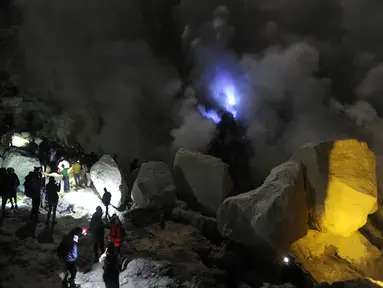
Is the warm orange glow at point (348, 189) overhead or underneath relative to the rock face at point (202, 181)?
underneath

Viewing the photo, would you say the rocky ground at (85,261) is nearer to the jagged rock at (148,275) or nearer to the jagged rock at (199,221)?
the jagged rock at (148,275)

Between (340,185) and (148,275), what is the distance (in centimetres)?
765

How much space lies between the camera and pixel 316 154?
40.7 feet

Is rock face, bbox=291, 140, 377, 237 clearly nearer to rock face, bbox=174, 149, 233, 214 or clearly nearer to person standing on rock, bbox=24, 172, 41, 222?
rock face, bbox=174, 149, 233, 214

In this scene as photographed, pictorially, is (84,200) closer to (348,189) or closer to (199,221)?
(199,221)

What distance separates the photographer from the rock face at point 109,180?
1386 cm

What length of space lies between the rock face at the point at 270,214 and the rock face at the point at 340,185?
642 mm

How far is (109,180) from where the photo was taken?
549 inches

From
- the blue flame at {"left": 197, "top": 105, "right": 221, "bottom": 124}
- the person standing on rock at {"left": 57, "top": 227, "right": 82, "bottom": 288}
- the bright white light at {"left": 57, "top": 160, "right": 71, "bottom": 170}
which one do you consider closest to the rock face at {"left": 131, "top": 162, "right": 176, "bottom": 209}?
the bright white light at {"left": 57, "top": 160, "right": 71, "bottom": 170}

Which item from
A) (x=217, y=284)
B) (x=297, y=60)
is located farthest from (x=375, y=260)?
(x=297, y=60)

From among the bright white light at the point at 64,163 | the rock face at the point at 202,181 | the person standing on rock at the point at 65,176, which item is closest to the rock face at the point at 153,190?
the rock face at the point at 202,181

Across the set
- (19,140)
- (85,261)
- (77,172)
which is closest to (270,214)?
(85,261)

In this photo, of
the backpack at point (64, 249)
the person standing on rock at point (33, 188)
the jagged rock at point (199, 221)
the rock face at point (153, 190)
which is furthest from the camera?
the rock face at point (153, 190)

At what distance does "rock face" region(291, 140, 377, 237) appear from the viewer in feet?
39.2
